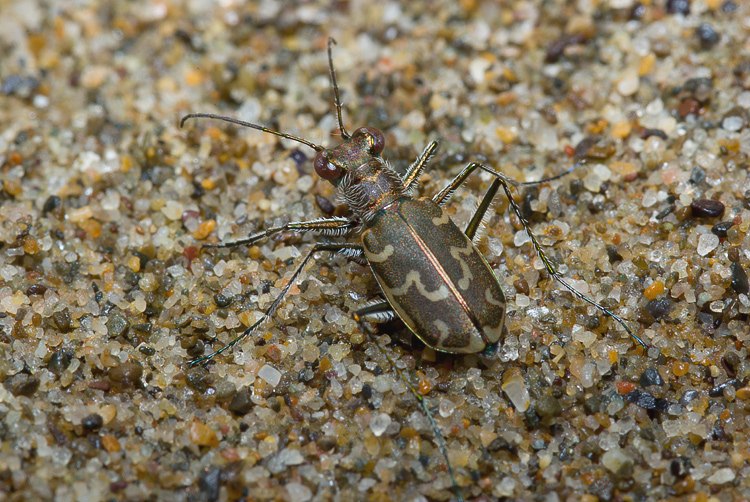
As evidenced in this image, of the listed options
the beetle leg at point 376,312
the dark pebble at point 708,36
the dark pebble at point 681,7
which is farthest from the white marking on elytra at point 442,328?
the dark pebble at point 681,7

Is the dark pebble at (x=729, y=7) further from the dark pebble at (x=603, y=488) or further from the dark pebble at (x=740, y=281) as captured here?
the dark pebble at (x=603, y=488)

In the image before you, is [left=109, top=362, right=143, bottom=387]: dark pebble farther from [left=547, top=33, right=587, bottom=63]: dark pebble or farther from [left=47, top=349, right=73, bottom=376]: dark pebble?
[left=547, top=33, right=587, bottom=63]: dark pebble

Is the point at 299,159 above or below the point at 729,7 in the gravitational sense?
above

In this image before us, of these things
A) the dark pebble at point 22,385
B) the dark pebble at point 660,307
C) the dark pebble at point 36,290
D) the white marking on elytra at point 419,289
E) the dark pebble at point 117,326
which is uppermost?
the dark pebble at point 36,290

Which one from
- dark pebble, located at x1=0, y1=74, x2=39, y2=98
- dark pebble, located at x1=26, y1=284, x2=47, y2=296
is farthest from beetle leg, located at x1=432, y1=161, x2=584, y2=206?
dark pebble, located at x1=0, y1=74, x2=39, y2=98

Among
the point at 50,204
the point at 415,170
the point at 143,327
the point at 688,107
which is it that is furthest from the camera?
the point at 688,107

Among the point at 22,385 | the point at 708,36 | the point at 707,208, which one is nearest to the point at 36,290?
the point at 22,385

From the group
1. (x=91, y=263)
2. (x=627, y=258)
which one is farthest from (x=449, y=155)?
(x=91, y=263)

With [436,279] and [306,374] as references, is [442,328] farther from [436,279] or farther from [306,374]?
[306,374]
